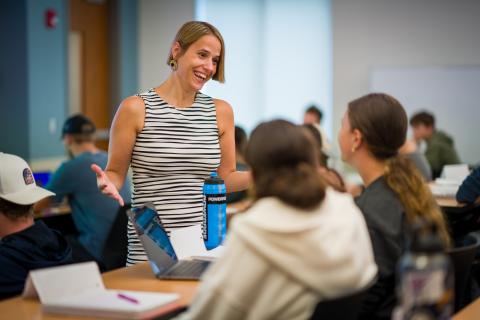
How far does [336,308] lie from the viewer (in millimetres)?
1688

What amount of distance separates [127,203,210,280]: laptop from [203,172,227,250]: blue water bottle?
0.74 feet

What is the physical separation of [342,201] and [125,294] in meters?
0.67

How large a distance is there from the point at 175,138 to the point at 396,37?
6681 mm

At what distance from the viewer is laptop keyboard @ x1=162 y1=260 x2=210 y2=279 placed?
229 cm

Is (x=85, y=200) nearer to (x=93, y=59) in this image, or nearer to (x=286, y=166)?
(x=286, y=166)

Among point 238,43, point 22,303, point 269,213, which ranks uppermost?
point 238,43

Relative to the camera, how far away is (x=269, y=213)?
1.66 meters

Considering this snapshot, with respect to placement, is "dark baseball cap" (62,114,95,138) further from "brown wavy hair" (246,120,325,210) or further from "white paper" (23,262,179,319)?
"brown wavy hair" (246,120,325,210)

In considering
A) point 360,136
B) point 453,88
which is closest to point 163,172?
point 360,136

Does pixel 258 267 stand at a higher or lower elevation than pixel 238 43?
lower

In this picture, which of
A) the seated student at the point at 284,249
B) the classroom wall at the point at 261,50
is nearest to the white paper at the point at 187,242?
the seated student at the point at 284,249

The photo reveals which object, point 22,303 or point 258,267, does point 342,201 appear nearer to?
point 258,267

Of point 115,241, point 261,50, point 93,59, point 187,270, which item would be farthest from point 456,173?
point 93,59

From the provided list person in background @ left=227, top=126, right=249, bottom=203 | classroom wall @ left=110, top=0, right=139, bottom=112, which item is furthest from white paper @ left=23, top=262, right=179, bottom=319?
classroom wall @ left=110, top=0, right=139, bottom=112
